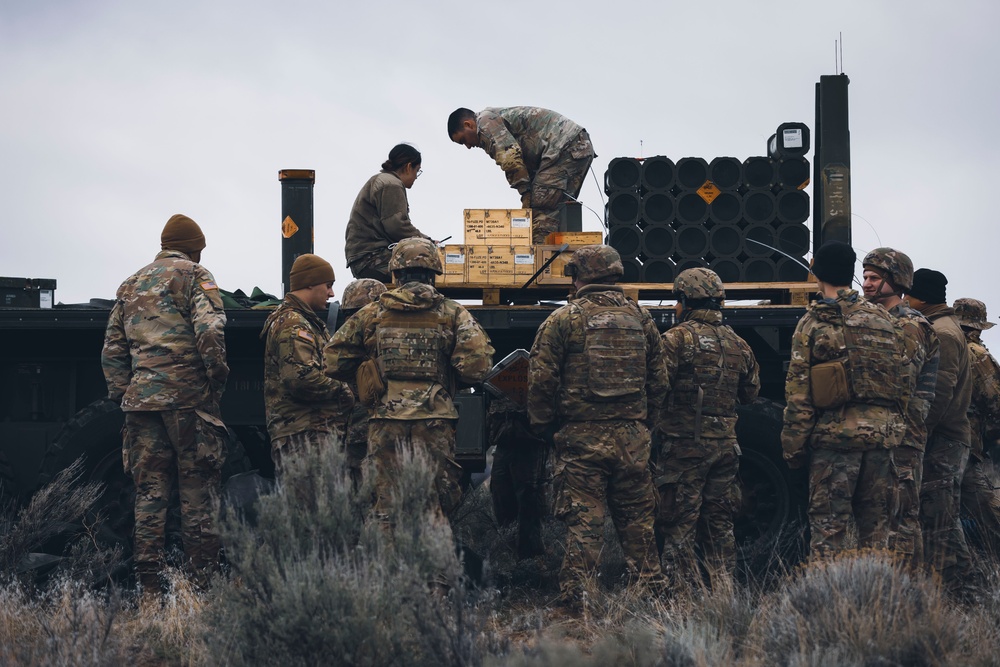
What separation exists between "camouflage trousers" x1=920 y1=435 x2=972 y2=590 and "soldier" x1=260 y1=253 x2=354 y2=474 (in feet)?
12.2

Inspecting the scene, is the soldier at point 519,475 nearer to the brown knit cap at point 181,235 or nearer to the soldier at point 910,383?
the brown knit cap at point 181,235

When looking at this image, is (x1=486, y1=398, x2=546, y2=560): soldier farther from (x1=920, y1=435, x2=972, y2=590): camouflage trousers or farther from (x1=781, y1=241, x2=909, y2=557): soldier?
(x1=920, y1=435, x2=972, y2=590): camouflage trousers

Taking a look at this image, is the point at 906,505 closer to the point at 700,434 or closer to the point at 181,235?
the point at 700,434

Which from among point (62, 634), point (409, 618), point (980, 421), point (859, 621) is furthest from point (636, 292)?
point (62, 634)

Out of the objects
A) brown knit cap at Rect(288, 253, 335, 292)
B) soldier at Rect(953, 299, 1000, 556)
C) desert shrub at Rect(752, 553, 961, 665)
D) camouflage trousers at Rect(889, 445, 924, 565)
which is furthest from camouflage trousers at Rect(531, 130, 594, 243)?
desert shrub at Rect(752, 553, 961, 665)

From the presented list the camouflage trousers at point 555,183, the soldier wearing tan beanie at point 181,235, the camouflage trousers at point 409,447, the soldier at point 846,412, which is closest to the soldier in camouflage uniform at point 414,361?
the camouflage trousers at point 409,447

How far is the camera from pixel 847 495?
607cm

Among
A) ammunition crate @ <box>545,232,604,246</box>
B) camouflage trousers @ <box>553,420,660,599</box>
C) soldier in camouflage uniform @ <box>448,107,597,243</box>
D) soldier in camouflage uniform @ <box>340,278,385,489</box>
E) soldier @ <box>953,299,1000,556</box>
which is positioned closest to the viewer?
camouflage trousers @ <box>553,420,660,599</box>

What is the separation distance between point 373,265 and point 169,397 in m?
2.23

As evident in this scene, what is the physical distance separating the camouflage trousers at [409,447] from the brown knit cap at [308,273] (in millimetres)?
1167

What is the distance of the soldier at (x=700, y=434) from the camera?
6891 mm

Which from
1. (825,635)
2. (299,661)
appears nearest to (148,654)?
(299,661)

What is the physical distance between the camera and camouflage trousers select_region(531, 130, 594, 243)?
28.6 feet

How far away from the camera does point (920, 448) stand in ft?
20.8
